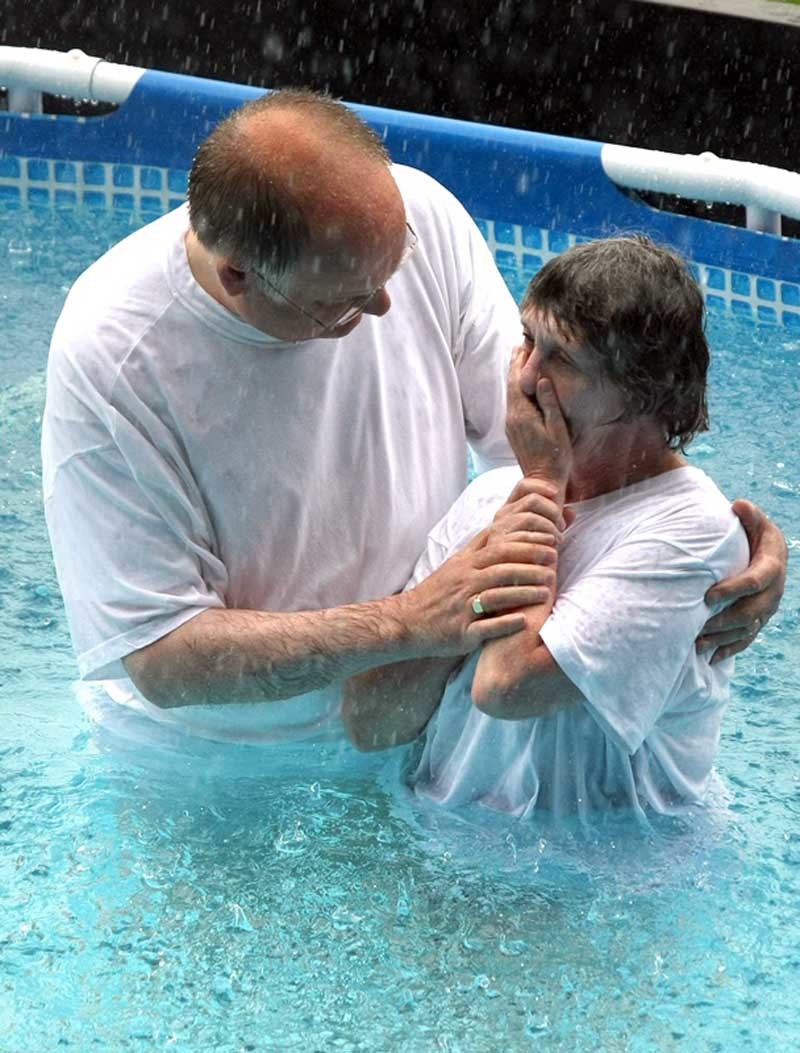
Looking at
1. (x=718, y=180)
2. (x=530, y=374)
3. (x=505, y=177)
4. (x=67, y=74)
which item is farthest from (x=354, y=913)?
(x=67, y=74)

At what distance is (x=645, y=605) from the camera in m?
2.80

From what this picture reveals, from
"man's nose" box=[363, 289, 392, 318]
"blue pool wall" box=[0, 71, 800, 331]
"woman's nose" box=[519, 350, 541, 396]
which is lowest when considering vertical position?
"blue pool wall" box=[0, 71, 800, 331]

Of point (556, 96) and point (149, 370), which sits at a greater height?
point (149, 370)

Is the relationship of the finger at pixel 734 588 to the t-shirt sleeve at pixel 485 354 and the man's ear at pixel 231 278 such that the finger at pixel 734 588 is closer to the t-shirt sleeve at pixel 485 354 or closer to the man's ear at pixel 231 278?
the t-shirt sleeve at pixel 485 354

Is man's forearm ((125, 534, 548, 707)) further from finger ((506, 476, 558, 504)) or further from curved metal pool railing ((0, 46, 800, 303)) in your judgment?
curved metal pool railing ((0, 46, 800, 303))

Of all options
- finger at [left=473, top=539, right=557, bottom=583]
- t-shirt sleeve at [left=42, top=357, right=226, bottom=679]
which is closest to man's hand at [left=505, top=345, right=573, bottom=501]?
finger at [left=473, top=539, right=557, bottom=583]

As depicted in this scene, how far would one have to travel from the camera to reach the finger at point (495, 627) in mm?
2865

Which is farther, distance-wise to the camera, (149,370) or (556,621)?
(149,370)

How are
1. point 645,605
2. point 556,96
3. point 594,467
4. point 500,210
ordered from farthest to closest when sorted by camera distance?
point 556,96 → point 500,210 → point 594,467 → point 645,605

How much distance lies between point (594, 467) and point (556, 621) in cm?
34

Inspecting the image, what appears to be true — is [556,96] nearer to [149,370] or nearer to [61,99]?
[61,99]

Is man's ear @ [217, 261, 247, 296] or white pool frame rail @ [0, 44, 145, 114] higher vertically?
man's ear @ [217, 261, 247, 296]

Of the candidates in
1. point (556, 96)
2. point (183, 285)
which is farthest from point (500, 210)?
point (183, 285)

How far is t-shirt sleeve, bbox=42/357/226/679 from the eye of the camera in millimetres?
3025
